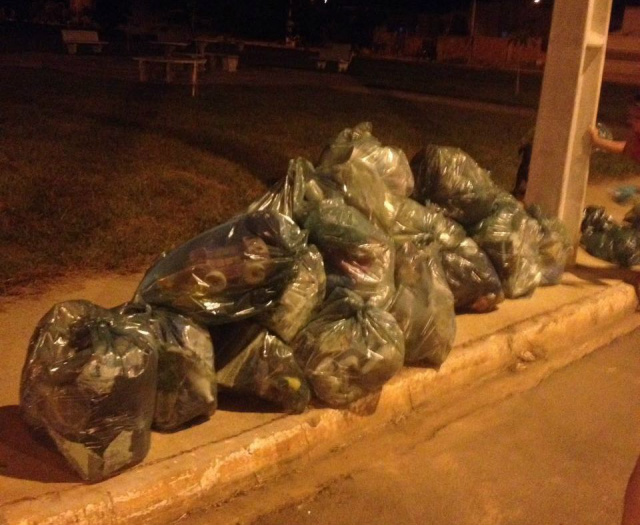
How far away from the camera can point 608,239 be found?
7.41m

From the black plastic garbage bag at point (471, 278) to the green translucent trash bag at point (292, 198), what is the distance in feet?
3.71

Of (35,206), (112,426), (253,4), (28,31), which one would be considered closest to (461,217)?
(112,426)

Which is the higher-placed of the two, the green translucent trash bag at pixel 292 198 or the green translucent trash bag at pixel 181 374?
the green translucent trash bag at pixel 292 198

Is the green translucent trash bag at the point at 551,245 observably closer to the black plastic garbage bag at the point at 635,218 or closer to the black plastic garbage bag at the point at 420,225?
the black plastic garbage bag at the point at 420,225

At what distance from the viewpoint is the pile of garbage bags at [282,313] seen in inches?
131

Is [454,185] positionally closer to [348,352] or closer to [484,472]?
[348,352]

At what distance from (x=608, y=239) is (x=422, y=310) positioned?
351 cm

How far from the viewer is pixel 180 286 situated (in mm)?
3861

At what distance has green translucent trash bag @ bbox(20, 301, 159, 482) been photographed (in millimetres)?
3260

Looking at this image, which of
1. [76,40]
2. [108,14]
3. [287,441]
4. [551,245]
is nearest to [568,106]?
[551,245]

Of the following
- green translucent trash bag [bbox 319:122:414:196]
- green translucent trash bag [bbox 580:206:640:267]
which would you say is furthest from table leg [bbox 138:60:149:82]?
green translucent trash bag [bbox 319:122:414:196]

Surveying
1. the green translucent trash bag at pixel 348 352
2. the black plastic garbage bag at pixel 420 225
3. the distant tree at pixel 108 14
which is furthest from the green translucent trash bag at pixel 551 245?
the distant tree at pixel 108 14

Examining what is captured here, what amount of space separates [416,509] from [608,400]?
188 cm

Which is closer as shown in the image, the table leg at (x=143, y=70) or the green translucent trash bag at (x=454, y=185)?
the green translucent trash bag at (x=454, y=185)
